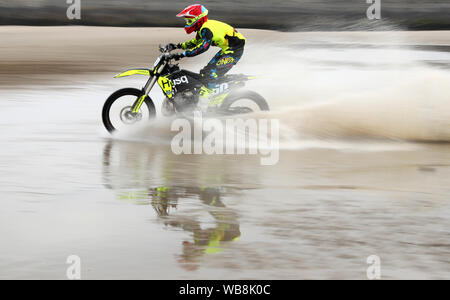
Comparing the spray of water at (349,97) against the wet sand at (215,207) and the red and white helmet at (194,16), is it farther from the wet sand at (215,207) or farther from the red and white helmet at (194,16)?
the red and white helmet at (194,16)

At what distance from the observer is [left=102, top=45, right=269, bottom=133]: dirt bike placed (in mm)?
13836

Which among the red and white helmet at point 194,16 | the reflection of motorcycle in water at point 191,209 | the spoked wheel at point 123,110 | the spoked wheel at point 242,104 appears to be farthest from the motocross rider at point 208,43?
the reflection of motorcycle in water at point 191,209

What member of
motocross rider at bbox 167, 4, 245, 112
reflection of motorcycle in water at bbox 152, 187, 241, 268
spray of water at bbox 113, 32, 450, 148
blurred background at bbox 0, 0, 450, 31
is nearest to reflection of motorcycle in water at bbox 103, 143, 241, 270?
reflection of motorcycle in water at bbox 152, 187, 241, 268

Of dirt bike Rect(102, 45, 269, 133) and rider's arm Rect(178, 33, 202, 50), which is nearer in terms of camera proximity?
dirt bike Rect(102, 45, 269, 133)

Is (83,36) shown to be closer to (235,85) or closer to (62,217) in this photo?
(235,85)

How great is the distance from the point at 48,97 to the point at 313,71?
24.2ft

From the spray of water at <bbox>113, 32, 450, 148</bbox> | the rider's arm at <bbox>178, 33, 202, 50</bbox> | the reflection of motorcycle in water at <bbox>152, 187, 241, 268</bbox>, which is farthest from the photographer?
the spray of water at <bbox>113, 32, 450, 148</bbox>

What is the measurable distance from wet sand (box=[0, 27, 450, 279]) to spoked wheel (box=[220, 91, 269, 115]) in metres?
0.56

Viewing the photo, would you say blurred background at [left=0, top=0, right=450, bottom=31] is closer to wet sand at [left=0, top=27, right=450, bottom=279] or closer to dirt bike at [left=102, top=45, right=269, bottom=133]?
wet sand at [left=0, top=27, right=450, bottom=279]

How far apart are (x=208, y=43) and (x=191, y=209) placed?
5059 millimetres

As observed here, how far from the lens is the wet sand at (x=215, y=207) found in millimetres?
7340

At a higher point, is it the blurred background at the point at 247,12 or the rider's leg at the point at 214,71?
the blurred background at the point at 247,12

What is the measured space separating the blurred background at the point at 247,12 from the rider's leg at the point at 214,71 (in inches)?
898
